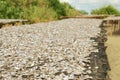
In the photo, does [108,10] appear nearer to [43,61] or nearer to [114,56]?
[114,56]

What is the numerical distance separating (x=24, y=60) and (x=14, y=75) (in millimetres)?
1521

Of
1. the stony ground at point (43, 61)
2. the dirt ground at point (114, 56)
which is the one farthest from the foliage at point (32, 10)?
the stony ground at point (43, 61)

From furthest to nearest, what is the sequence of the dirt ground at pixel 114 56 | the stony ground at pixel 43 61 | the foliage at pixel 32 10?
1. the foliage at pixel 32 10
2. the dirt ground at pixel 114 56
3. the stony ground at pixel 43 61

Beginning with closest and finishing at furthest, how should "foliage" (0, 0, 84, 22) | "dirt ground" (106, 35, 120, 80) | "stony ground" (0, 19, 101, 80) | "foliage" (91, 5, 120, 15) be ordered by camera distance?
"stony ground" (0, 19, 101, 80)
"dirt ground" (106, 35, 120, 80)
"foliage" (0, 0, 84, 22)
"foliage" (91, 5, 120, 15)

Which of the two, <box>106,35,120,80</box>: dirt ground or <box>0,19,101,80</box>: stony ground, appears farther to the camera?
<box>106,35,120,80</box>: dirt ground

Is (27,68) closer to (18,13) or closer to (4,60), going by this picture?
(4,60)

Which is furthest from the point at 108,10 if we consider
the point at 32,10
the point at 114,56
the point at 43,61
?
the point at 43,61

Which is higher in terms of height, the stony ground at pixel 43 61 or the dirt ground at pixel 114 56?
the stony ground at pixel 43 61

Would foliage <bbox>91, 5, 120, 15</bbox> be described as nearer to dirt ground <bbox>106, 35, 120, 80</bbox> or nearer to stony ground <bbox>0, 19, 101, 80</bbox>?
dirt ground <bbox>106, 35, 120, 80</bbox>

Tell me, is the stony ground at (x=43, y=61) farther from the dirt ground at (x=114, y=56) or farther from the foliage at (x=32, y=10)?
the foliage at (x=32, y=10)

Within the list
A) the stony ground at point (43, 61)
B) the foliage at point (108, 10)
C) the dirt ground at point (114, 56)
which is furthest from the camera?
the foliage at point (108, 10)

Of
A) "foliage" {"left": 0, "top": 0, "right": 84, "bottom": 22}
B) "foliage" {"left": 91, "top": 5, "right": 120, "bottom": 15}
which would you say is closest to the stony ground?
"foliage" {"left": 0, "top": 0, "right": 84, "bottom": 22}

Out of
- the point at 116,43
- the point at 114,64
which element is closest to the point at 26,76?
the point at 114,64

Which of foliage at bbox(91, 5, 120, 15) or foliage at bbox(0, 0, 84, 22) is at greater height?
foliage at bbox(0, 0, 84, 22)
